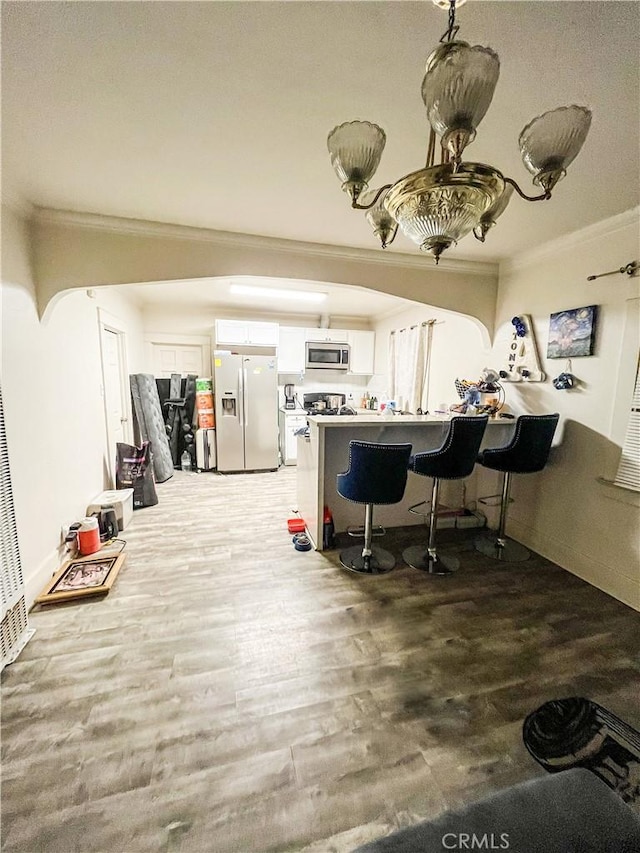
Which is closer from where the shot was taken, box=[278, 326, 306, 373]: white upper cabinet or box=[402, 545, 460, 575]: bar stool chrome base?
box=[402, 545, 460, 575]: bar stool chrome base

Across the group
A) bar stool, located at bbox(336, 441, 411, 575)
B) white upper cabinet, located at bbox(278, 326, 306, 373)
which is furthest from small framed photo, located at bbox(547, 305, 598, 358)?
white upper cabinet, located at bbox(278, 326, 306, 373)


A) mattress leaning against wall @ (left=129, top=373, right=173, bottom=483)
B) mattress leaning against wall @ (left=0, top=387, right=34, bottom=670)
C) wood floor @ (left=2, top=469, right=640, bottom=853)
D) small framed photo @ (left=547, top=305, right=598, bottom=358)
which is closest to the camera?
wood floor @ (left=2, top=469, right=640, bottom=853)

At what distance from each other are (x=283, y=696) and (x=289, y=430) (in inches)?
161

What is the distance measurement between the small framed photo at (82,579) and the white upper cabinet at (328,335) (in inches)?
159

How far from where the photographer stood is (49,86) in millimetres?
1229

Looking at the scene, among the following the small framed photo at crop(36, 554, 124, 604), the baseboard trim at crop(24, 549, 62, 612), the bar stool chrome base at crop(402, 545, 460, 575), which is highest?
the baseboard trim at crop(24, 549, 62, 612)

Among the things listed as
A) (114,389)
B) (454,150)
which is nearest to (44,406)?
(114,389)

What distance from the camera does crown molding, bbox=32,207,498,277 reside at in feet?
7.31

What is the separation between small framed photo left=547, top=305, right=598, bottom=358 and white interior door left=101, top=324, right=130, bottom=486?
4.23 meters

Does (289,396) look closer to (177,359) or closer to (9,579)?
(177,359)

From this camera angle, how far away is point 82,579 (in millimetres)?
2303

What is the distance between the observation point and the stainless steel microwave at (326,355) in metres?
5.45

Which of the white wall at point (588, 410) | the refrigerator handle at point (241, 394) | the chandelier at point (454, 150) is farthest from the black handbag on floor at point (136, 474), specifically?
the white wall at point (588, 410)

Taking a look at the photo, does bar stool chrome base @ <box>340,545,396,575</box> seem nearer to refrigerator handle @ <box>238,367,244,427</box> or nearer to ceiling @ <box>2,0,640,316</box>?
ceiling @ <box>2,0,640,316</box>
